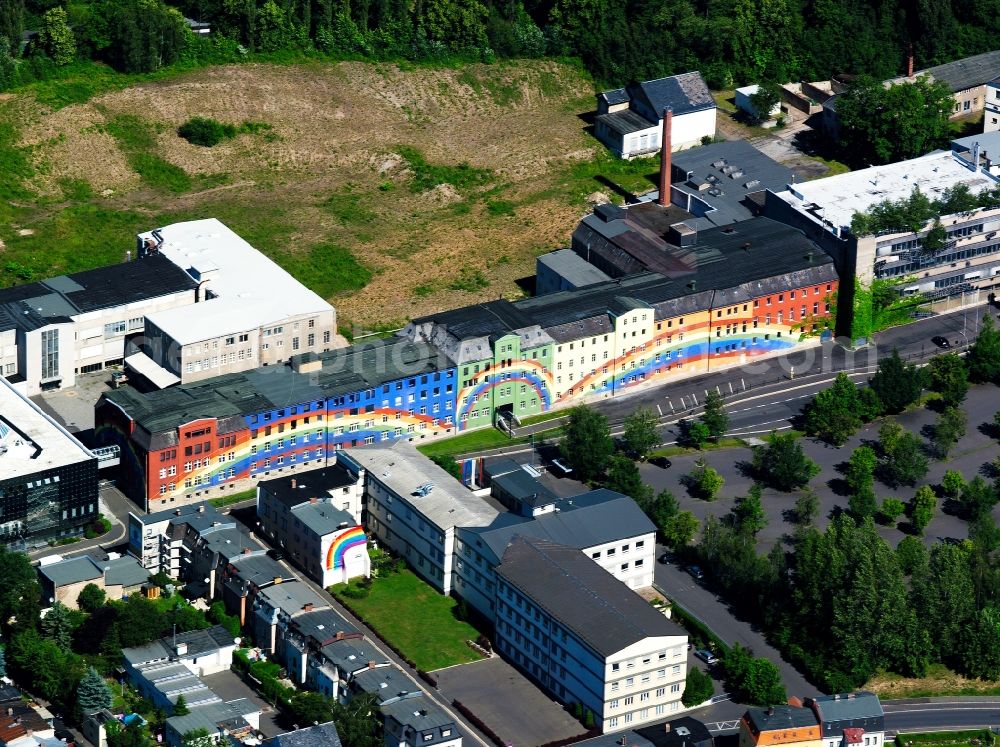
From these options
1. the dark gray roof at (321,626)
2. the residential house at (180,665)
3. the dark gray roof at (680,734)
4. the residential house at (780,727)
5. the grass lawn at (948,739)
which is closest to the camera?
the residential house at (780,727)

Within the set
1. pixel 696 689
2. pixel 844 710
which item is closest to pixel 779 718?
pixel 844 710

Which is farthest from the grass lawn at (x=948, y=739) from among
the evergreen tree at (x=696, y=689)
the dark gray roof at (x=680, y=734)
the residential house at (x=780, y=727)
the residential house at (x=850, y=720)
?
the dark gray roof at (x=680, y=734)

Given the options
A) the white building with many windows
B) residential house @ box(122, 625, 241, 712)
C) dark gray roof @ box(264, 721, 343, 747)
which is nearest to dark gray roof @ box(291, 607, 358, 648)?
residential house @ box(122, 625, 241, 712)

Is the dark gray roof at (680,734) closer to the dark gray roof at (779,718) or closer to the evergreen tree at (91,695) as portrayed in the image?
the dark gray roof at (779,718)

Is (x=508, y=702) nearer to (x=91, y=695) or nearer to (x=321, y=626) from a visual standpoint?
(x=321, y=626)

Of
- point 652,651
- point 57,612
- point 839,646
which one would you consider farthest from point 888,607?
point 57,612

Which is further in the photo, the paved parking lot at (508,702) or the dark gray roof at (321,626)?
the dark gray roof at (321,626)

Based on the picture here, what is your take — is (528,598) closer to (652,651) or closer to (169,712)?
(652,651)

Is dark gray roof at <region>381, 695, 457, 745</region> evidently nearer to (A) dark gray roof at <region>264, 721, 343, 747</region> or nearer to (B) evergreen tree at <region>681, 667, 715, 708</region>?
(A) dark gray roof at <region>264, 721, 343, 747</region>
